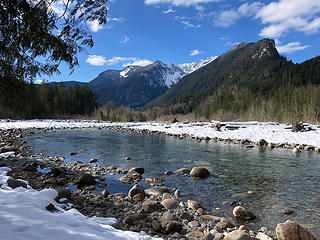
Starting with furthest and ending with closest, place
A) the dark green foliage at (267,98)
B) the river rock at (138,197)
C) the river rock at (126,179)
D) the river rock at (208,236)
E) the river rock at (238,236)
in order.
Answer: the dark green foliage at (267,98) → the river rock at (126,179) → the river rock at (138,197) → the river rock at (208,236) → the river rock at (238,236)

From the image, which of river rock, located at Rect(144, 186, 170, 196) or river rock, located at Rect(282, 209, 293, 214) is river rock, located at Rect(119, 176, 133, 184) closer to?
Answer: river rock, located at Rect(144, 186, 170, 196)

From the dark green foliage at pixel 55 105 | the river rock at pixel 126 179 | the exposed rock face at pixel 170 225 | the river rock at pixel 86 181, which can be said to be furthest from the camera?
the dark green foliage at pixel 55 105

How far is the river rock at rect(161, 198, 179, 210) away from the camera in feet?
16.3

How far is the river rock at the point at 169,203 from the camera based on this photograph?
496 cm

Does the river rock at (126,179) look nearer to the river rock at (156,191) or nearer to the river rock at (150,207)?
the river rock at (156,191)

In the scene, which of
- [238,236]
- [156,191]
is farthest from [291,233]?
[156,191]

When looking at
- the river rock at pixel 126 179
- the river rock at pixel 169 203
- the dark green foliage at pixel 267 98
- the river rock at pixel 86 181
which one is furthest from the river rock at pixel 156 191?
the dark green foliage at pixel 267 98

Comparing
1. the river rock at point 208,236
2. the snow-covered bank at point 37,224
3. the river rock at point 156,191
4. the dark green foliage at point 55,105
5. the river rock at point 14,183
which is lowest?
the river rock at point 156,191

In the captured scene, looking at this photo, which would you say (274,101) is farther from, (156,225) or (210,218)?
(156,225)

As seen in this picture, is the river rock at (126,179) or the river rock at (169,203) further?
the river rock at (126,179)

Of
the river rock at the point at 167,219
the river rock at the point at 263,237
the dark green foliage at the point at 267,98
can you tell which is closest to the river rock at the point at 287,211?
the river rock at the point at 263,237

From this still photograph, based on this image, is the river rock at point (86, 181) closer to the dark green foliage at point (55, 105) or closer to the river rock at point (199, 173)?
the river rock at point (199, 173)

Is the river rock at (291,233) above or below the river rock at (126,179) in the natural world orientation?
above

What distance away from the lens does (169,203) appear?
16.5 ft
